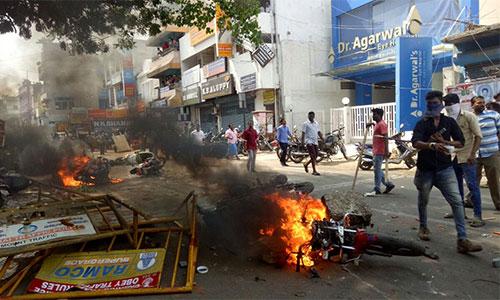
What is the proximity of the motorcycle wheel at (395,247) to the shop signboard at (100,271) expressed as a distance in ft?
7.05

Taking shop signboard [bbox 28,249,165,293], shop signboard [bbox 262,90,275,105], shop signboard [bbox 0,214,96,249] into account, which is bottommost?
shop signboard [bbox 28,249,165,293]

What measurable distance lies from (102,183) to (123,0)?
18.7 feet

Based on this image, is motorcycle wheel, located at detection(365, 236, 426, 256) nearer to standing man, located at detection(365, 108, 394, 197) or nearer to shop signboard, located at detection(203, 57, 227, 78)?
standing man, located at detection(365, 108, 394, 197)

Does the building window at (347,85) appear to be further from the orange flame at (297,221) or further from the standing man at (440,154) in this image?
the orange flame at (297,221)

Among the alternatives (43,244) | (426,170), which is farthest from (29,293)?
(426,170)

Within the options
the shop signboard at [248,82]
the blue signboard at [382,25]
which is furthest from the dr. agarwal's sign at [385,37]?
the shop signboard at [248,82]

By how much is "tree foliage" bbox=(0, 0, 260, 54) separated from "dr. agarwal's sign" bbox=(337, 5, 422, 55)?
8.26 m

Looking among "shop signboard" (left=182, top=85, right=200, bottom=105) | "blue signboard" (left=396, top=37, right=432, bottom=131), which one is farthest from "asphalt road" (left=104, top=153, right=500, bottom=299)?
"shop signboard" (left=182, top=85, right=200, bottom=105)

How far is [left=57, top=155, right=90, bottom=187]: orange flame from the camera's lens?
11.4m

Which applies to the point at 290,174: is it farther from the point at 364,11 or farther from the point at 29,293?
the point at 364,11

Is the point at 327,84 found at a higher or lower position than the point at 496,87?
higher

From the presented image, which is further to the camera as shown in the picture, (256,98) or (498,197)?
(256,98)

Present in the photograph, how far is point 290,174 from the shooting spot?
11.4m

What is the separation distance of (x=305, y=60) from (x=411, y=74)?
814 cm
